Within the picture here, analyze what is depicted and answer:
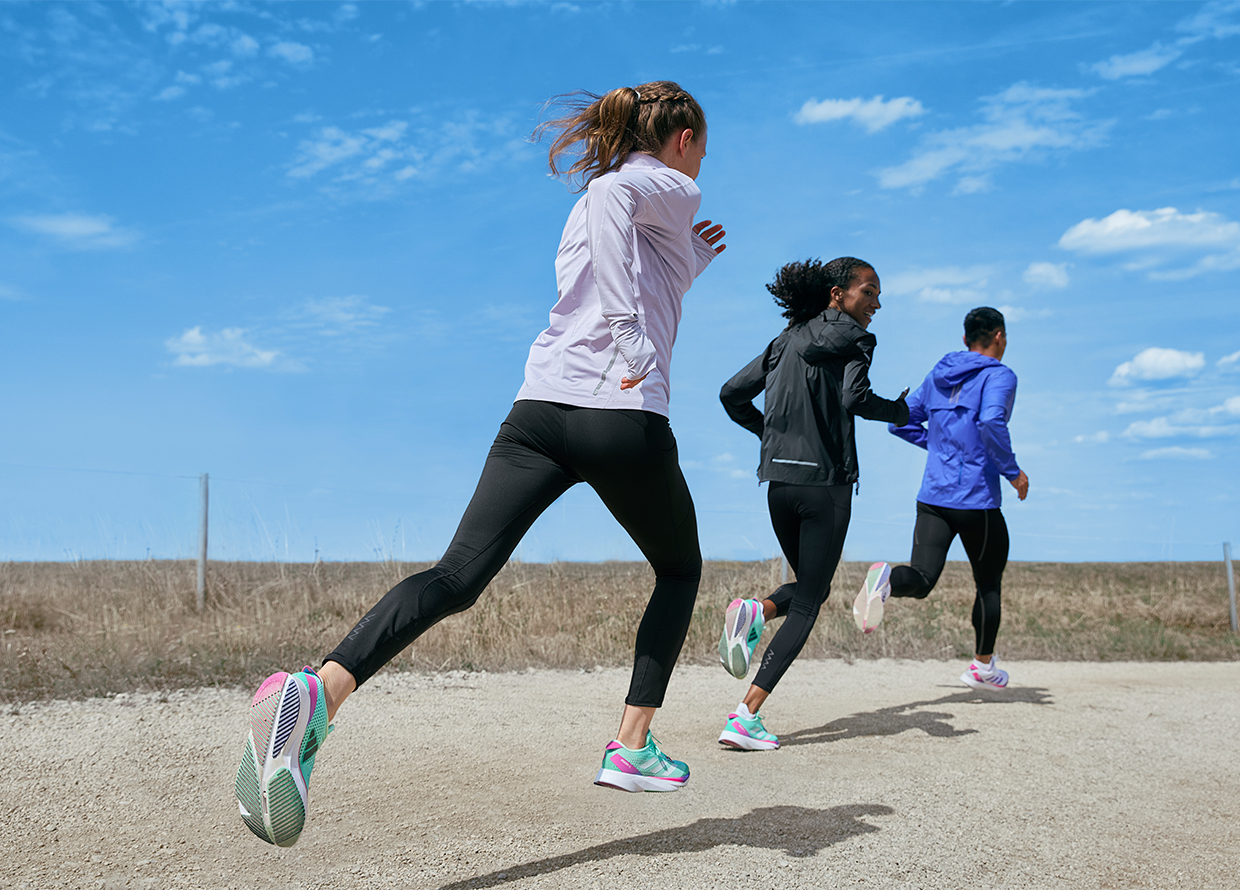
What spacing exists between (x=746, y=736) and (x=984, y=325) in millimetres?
3323

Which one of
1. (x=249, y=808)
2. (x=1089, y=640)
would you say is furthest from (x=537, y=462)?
(x=1089, y=640)

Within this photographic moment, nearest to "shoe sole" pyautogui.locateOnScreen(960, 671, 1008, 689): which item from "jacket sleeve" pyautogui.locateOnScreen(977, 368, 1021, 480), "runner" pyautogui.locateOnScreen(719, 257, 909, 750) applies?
"jacket sleeve" pyautogui.locateOnScreen(977, 368, 1021, 480)

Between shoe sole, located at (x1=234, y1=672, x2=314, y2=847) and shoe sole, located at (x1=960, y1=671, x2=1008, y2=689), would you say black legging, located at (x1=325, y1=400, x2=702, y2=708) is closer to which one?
shoe sole, located at (x1=234, y1=672, x2=314, y2=847)

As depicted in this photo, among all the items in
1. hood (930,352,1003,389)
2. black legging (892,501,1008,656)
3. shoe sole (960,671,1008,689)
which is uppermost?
hood (930,352,1003,389)

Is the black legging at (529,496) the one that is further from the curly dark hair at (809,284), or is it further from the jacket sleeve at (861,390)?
the curly dark hair at (809,284)

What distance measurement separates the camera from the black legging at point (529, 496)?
2.43 metres

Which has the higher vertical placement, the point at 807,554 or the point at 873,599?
the point at 807,554

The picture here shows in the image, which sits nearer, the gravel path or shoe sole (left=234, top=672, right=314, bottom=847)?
shoe sole (left=234, top=672, right=314, bottom=847)

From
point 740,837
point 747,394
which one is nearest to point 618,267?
point 740,837

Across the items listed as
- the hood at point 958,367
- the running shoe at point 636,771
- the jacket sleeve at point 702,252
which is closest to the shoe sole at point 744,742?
the running shoe at point 636,771

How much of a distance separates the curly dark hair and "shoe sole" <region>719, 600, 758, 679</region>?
1587 millimetres

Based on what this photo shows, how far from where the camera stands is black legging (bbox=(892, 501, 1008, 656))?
223 inches

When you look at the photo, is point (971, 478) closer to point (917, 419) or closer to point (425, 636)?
point (917, 419)

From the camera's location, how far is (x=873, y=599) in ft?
16.5
